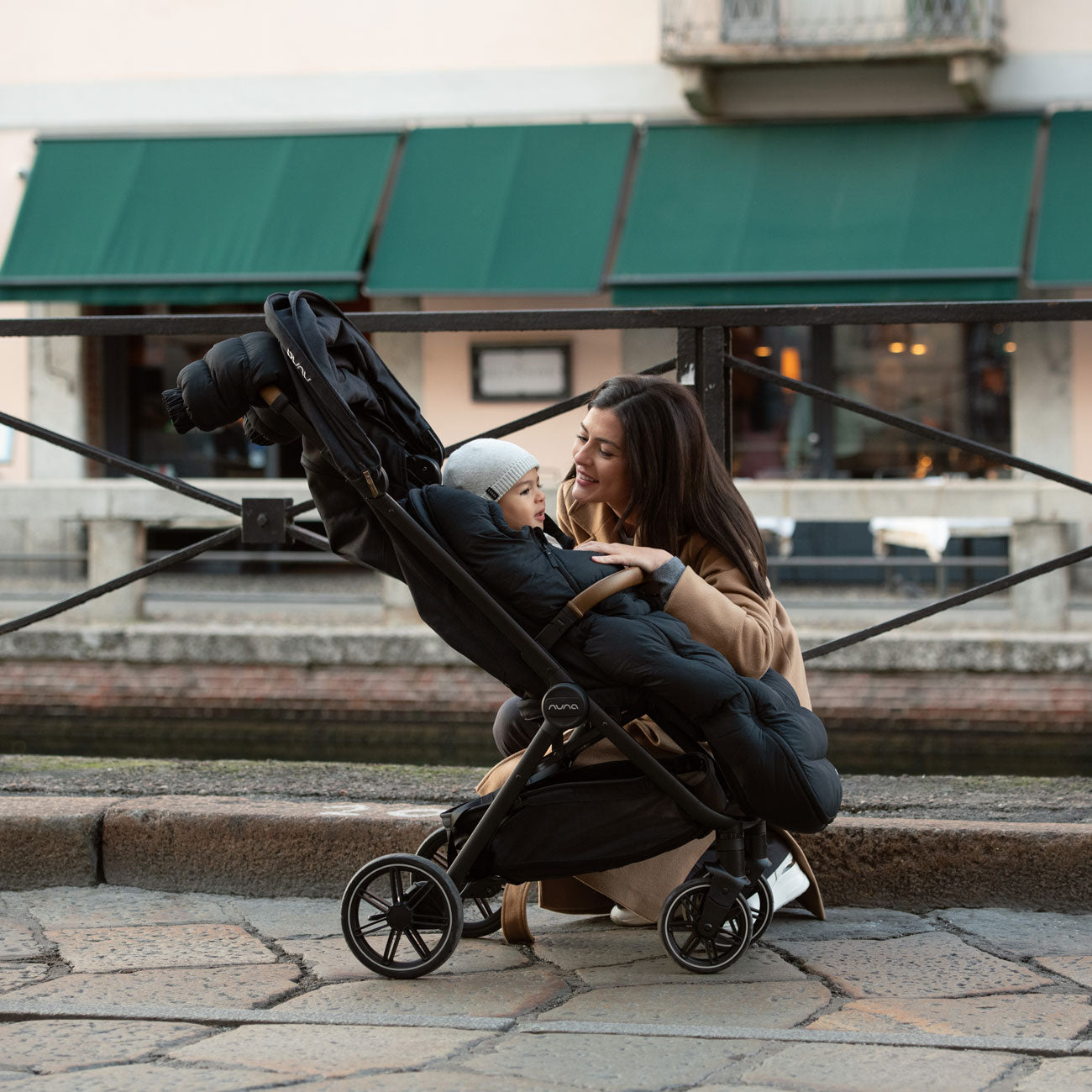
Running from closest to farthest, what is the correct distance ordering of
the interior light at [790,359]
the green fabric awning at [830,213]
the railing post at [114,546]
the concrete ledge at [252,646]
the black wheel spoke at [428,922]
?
1. the black wheel spoke at [428,922]
2. the railing post at [114,546]
3. the concrete ledge at [252,646]
4. the green fabric awning at [830,213]
5. the interior light at [790,359]

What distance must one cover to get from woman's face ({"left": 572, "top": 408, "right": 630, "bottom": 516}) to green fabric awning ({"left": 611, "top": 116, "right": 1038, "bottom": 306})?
8.88 m

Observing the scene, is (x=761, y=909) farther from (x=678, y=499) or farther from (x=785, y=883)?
(x=678, y=499)

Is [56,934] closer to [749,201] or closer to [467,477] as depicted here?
[467,477]

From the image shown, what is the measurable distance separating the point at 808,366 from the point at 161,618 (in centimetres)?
646

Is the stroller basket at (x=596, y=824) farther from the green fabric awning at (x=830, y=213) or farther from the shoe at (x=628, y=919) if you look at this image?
the green fabric awning at (x=830, y=213)

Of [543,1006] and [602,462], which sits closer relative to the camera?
[543,1006]

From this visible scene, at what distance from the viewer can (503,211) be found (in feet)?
41.0

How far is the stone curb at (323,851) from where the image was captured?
332cm

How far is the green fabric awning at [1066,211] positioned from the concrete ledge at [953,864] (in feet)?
28.9

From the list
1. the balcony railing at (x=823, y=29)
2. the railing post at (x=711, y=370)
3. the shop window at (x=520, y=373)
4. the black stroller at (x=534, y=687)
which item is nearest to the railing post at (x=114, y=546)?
the shop window at (x=520, y=373)

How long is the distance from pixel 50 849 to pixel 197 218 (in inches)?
400

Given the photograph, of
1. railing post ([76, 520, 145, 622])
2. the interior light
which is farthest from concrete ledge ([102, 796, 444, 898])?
the interior light

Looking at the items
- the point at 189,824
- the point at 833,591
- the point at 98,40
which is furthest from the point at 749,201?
the point at 189,824

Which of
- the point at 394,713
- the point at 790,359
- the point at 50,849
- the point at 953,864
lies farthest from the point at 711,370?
the point at 790,359
